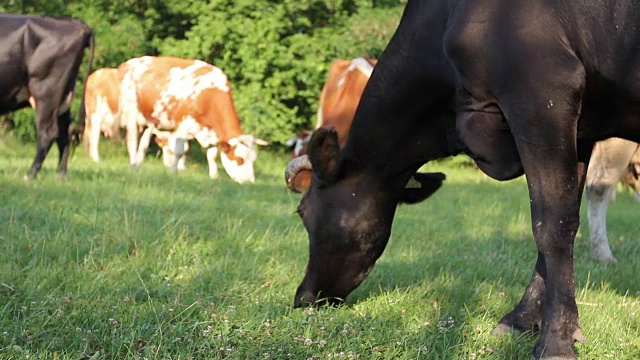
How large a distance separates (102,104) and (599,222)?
14.2 m

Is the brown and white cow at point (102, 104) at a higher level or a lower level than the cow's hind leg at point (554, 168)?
lower

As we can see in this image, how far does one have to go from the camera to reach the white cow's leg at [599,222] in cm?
792

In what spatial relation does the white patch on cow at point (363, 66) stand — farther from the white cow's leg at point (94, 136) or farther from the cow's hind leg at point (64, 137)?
the white cow's leg at point (94, 136)

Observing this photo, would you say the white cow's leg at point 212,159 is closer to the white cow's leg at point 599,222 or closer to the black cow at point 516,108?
the white cow's leg at point 599,222

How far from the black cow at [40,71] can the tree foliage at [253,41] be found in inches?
432

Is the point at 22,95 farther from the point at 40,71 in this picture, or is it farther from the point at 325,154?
the point at 325,154

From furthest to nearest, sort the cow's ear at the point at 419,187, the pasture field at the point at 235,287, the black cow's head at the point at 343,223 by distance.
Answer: the cow's ear at the point at 419,187, the black cow's head at the point at 343,223, the pasture field at the point at 235,287

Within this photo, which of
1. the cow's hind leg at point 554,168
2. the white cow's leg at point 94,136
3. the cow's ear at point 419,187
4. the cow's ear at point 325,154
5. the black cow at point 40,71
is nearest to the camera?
the cow's hind leg at point 554,168

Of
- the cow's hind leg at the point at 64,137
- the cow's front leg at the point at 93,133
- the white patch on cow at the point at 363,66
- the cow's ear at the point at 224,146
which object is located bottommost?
the cow's front leg at the point at 93,133

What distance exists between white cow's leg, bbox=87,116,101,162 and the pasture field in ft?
32.7

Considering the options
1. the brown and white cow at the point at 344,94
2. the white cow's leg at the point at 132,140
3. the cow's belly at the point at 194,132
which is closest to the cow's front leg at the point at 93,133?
the white cow's leg at the point at 132,140

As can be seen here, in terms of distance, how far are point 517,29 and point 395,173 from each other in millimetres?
1275

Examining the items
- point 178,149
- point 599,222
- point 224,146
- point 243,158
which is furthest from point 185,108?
point 599,222

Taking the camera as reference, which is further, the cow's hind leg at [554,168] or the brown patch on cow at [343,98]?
the brown patch on cow at [343,98]
